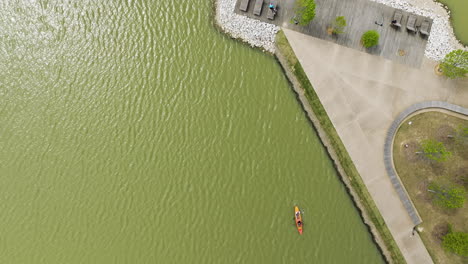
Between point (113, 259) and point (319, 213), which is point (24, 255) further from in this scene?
point (319, 213)

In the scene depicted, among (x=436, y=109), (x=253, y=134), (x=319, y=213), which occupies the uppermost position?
(x=436, y=109)

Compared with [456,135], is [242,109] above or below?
below

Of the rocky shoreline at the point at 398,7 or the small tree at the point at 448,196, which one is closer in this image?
the small tree at the point at 448,196

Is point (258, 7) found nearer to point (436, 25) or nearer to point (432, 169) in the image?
point (436, 25)

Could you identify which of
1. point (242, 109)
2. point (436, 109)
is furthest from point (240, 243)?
point (436, 109)

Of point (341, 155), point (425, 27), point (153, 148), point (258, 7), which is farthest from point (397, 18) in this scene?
point (153, 148)

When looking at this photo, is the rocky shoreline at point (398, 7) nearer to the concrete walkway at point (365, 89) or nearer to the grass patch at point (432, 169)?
the concrete walkway at point (365, 89)

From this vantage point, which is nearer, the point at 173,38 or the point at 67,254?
the point at 67,254

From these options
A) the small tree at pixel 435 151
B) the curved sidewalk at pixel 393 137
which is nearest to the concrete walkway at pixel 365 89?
the curved sidewalk at pixel 393 137
